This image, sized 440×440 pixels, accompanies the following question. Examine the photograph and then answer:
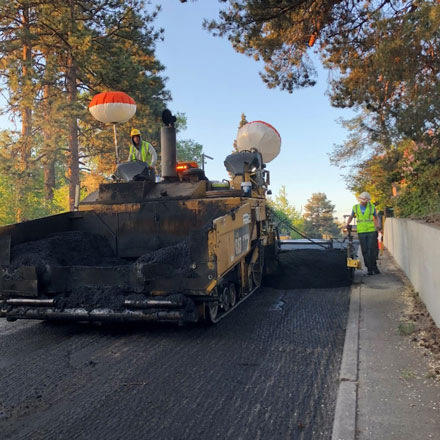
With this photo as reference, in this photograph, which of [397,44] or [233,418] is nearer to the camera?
[233,418]

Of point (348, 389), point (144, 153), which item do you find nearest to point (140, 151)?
point (144, 153)

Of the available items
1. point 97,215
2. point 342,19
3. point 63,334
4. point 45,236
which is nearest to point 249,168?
point 97,215

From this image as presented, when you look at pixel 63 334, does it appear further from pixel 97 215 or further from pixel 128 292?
pixel 97 215

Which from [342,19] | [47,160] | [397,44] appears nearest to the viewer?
[397,44]

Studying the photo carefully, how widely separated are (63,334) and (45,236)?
1500 mm

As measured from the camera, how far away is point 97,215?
271 inches

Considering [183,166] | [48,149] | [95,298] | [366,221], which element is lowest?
[95,298]

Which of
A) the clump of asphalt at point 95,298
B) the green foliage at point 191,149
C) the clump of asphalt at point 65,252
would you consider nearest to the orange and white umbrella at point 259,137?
the clump of asphalt at point 65,252

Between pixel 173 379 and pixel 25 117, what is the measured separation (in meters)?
21.1

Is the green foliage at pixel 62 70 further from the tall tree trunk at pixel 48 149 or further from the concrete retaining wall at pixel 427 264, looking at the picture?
the concrete retaining wall at pixel 427 264

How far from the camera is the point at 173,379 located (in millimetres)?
4074

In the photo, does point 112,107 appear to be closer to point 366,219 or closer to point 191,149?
point 366,219

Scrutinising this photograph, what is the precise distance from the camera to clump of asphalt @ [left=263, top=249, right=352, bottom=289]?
8891 millimetres

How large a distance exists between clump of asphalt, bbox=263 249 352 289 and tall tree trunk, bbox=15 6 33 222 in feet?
44.3
